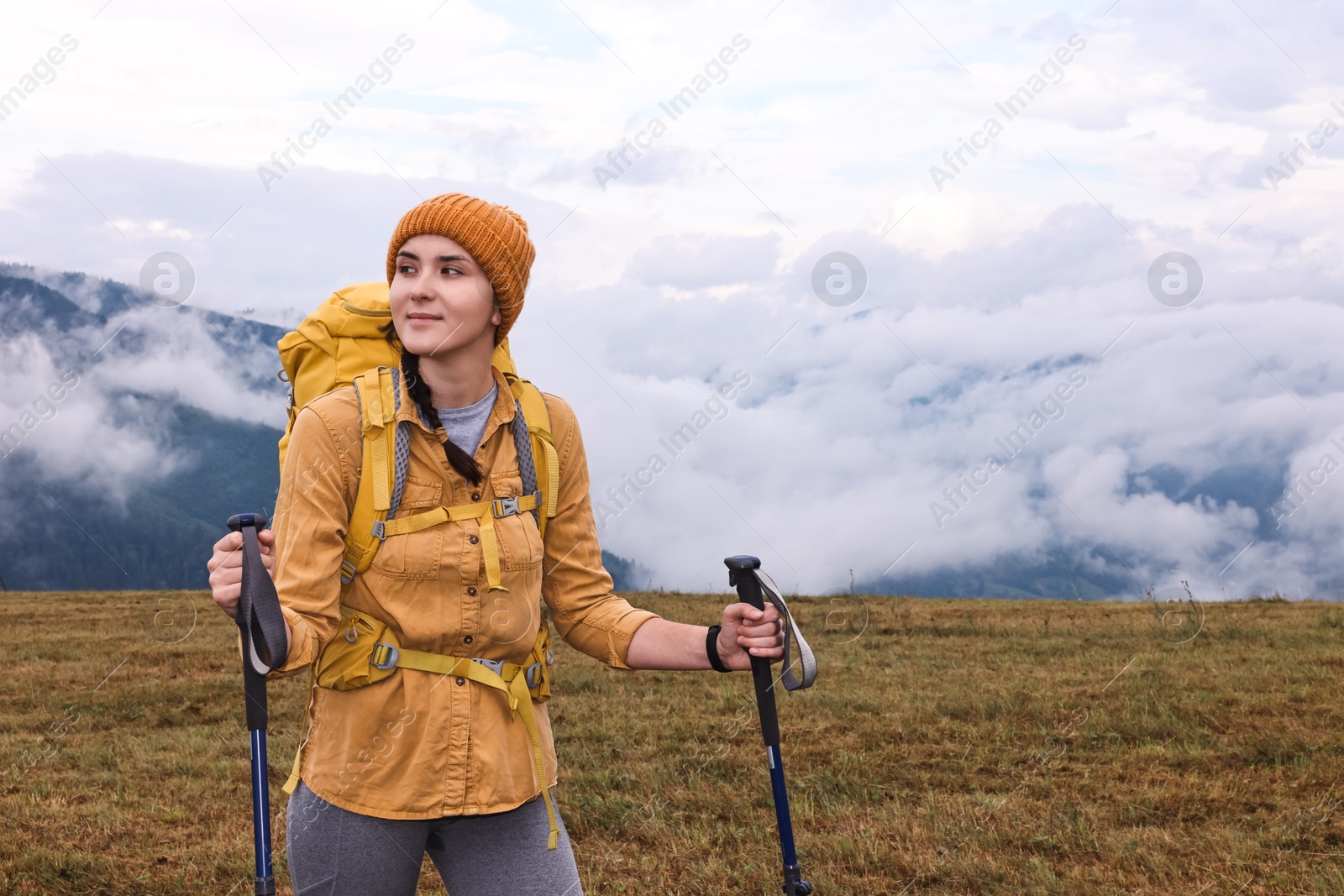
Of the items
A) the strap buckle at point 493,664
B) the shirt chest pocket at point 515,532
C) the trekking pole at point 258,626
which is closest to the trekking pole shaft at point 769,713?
the shirt chest pocket at point 515,532

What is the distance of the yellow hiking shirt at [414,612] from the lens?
107 inches

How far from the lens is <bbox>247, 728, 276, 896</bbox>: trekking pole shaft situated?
2.74 metres

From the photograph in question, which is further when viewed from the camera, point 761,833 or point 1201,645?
point 1201,645

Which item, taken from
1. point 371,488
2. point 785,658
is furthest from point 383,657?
point 785,658

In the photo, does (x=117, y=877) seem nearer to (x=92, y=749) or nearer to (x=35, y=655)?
(x=92, y=749)

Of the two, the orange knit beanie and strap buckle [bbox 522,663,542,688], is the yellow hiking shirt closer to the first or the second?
strap buckle [bbox 522,663,542,688]

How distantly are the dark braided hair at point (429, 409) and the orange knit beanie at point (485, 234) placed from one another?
0.99 ft

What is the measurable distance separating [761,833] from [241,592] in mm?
5521

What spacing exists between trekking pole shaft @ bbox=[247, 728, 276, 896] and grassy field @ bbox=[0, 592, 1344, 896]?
4.24 m

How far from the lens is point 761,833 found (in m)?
7.36

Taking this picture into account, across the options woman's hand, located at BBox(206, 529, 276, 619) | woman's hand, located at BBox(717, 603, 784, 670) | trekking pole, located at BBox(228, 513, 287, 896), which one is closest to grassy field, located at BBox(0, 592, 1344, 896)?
woman's hand, located at BBox(717, 603, 784, 670)

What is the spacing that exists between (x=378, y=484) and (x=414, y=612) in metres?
0.34

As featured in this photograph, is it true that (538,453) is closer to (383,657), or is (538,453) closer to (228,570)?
(383,657)

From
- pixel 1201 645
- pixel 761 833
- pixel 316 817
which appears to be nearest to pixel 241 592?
pixel 316 817
